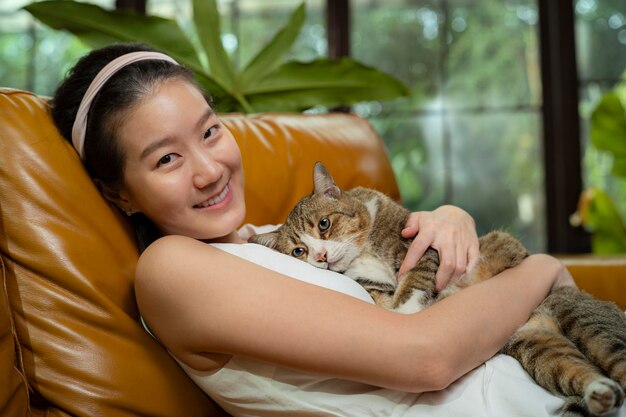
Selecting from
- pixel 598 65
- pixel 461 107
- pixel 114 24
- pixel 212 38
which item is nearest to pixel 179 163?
pixel 114 24

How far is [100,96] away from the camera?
1.31m

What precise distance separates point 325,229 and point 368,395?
59 centimetres

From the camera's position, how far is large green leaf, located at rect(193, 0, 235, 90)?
273cm

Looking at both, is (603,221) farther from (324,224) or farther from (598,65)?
(324,224)

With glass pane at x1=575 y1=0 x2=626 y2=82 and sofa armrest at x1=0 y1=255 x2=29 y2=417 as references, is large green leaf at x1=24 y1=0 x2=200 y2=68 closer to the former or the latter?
sofa armrest at x1=0 y1=255 x2=29 y2=417

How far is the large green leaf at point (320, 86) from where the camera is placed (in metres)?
2.70

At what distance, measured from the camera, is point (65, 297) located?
126cm

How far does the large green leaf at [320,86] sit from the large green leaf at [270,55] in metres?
0.04

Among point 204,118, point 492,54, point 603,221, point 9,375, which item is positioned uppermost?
point 204,118

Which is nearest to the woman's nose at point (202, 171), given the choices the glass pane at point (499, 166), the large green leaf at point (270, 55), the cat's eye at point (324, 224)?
the cat's eye at point (324, 224)

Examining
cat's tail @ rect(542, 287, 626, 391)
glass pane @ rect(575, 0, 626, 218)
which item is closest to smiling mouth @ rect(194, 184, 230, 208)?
cat's tail @ rect(542, 287, 626, 391)

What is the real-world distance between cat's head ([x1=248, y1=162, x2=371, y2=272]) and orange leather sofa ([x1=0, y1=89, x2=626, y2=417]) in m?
0.42

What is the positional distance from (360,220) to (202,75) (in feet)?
3.89

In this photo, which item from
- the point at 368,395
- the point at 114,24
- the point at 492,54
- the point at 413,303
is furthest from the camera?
the point at 492,54
